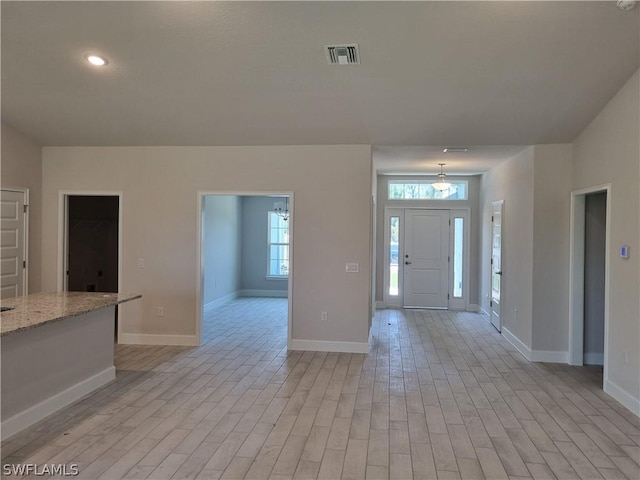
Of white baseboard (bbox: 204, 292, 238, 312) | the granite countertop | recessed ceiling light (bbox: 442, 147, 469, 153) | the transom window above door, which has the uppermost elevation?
recessed ceiling light (bbox: 442, 147, 469, 153)

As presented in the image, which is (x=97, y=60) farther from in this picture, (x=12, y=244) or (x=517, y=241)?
(x=517, y=241)

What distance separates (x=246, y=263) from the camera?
990 centimetres

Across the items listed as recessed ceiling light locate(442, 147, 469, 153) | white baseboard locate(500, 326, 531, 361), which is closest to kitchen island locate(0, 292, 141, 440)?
recessed ceiling light locate(442, 147, 469, 153)

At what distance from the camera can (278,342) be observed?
5.62 meters

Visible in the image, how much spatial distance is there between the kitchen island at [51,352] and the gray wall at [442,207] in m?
5.21

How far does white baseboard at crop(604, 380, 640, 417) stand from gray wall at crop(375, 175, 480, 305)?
417cm

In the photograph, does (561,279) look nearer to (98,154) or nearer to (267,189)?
(267,189)

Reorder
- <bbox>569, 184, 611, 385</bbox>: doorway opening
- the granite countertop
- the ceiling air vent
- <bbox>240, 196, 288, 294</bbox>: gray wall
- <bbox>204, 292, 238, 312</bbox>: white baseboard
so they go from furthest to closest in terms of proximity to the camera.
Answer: <bbox>240, 196, 288, 294</bbox>: gray wall
<bbox>204, 292, 238, 312</bbox>: white baseboard
<bbox>569, 184, 611, 385</bbox>: doorway opening
the ceiling air vent
the granite countertop

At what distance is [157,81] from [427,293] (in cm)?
616

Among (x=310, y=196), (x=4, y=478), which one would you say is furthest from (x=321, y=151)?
(x=4, y=478)

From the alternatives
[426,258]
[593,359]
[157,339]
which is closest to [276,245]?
[426,258]

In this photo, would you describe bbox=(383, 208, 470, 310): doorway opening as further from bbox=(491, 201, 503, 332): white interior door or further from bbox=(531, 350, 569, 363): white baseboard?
bbox=(531, 350, 569, 363): white baseboard

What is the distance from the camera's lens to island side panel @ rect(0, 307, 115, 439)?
9.73 ft

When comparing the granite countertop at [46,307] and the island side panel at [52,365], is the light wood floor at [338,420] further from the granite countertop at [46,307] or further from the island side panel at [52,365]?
the granite countertop at [46,307]
